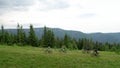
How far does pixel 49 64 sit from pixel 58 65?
165 cm

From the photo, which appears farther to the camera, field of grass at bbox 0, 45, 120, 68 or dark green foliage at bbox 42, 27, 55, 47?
dark green foliage at bbox 42, 27, 55, 47

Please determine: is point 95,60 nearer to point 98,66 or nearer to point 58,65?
point 98,66

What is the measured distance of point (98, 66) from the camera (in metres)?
47.5

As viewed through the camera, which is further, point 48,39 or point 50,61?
point 48,39

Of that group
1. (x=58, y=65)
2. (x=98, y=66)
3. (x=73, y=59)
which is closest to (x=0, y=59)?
(x=58, y=65)

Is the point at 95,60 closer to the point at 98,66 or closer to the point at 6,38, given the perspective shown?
the point at 98,66

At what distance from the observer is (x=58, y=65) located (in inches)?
1785

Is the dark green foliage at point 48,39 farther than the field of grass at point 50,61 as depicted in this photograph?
Yes

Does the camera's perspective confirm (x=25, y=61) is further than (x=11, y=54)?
No

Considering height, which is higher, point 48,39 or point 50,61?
point 48,39

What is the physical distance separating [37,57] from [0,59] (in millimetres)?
7143

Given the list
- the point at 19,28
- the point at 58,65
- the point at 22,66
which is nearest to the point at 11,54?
the point at 22,66

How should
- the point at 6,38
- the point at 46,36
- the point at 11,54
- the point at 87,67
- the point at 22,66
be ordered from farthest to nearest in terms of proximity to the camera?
1. the point at 6,38
2. the point at 46,36
3. the point at 11,54
4. the point at 87,67
5. the point at 22,66

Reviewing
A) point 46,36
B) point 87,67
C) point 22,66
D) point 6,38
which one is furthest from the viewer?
point 6,38
